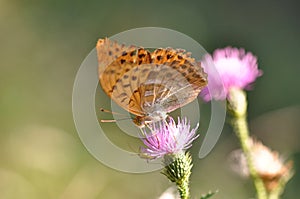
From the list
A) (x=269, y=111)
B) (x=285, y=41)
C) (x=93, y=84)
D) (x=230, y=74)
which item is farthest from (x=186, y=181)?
(x=285, y=41)

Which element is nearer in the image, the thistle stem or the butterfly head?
the butterfly head

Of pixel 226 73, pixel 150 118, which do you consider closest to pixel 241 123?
pixel 226 73

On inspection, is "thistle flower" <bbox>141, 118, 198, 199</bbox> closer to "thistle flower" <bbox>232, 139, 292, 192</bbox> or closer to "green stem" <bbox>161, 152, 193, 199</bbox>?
"green stem" <bbox>161, 152, 193, 199</bbox>

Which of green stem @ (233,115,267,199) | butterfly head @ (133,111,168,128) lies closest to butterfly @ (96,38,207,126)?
butterfly head @ (133,111,168,128)

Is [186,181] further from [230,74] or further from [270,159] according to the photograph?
[230,74]

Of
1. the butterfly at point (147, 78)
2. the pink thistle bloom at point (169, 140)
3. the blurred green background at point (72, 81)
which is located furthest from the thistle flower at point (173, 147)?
the blurred green background at point (72, 81)
